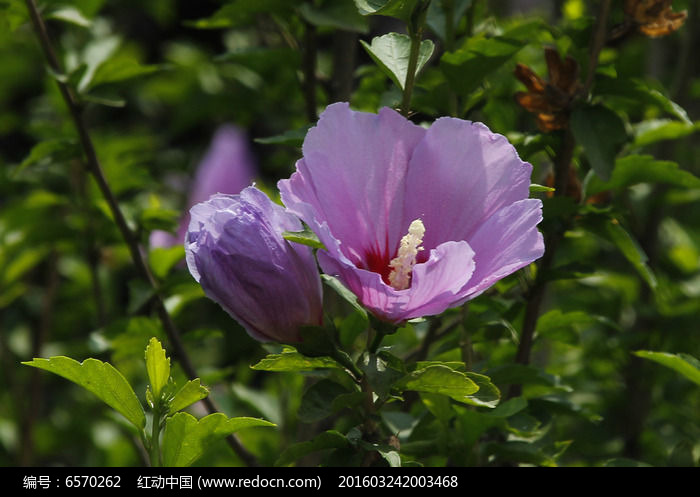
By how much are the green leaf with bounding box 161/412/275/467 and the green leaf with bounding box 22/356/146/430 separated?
0.04 meters

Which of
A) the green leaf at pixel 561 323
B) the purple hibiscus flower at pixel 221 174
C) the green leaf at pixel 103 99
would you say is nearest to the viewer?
the green leaf at pixel 561 323

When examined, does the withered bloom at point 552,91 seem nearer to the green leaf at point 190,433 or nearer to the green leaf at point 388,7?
the green leaf at point 388,7

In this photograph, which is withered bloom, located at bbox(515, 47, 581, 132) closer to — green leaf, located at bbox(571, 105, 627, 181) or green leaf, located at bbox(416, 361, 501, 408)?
green leaf, located at bbox(571, 105, 627, 181)

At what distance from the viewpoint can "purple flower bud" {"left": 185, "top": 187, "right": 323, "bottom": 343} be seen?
2.68 feet

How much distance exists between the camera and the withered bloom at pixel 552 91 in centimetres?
110

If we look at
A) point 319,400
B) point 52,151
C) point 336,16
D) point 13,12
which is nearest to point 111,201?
point 52,151

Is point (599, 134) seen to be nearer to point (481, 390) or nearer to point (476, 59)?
point (476, 59)

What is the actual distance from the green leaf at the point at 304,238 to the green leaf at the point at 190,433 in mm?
191

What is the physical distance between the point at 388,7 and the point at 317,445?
17.2 inches

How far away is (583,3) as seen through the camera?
1.70 meters

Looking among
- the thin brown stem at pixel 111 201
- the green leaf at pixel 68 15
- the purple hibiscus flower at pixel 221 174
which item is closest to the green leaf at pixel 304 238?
the thin brown stem at pixel 111 201

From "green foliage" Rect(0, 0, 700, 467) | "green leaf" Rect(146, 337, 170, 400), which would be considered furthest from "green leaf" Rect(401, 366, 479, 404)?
"green leaf" Rect(146, 337, 170, 400)
